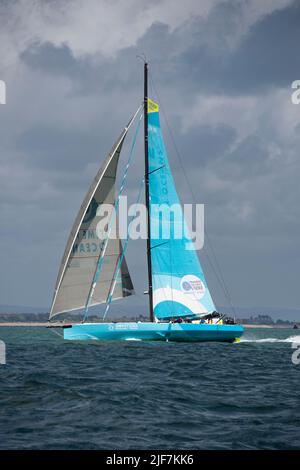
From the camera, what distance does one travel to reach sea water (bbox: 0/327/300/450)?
39.2 feet

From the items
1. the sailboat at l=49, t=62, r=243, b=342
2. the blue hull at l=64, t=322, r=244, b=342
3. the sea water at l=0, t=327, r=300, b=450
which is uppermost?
the sailboat at l=49, t=62, r=243, b=342

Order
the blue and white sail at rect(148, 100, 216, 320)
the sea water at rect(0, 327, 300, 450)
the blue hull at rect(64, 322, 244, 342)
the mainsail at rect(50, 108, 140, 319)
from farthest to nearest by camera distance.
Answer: the blue and white sail at rect(148, 100, 216, 320) < the mainsail at rect(50, 108, 140, 319) < the blue hull at rect(64, 322, 244, 342) < the sea water at rect(0, 327, 300, 450)

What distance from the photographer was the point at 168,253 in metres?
41.2

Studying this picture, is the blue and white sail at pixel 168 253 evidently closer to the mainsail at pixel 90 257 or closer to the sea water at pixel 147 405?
the mainsail at pixel 90 257

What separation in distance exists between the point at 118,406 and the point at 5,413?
2758 millimetres

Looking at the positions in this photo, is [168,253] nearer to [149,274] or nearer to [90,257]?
[149,274]

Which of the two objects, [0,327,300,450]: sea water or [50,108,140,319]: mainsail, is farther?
[50,108,140,319]: mainsail

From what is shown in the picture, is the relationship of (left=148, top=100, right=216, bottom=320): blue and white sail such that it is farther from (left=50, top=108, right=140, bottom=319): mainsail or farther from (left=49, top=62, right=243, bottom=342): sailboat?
(left=50, top=108, right=140, bottom=319): mainsail

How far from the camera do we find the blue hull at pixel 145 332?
3775 centimetres

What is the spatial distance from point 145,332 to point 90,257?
5668 millimetres

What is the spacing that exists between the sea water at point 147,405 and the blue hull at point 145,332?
10.9 m

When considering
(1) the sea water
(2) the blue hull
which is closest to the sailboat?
(2) the blue hull
